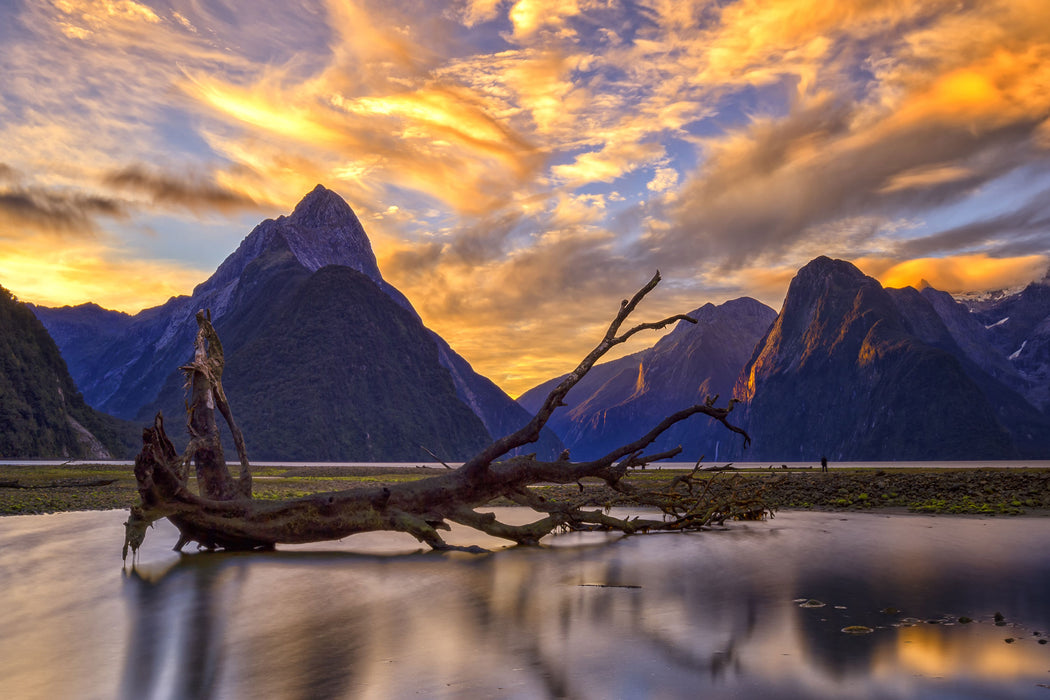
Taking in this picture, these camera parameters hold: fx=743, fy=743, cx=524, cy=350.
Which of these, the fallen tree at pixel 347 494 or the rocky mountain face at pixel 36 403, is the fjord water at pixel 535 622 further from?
the rocky mountain face at pixel 36 403

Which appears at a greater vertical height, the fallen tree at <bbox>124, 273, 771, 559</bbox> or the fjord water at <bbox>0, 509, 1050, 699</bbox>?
the fallen tree at <bbox>124, 273, 771, 559</bbox>

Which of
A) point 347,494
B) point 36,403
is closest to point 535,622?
point 347,494

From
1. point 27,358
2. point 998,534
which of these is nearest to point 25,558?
point 998,534

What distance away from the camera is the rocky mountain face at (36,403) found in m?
127

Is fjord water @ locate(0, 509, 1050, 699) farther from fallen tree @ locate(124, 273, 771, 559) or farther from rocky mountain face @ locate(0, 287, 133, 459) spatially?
rocky mountain face @ locate(0, 287, 133, 459)

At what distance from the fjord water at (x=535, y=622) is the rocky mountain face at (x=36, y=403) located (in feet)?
423

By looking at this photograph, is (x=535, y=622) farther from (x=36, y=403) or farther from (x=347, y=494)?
(x=36, y=403)

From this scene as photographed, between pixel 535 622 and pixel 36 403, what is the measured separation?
152 m

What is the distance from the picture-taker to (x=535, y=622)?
430 inches

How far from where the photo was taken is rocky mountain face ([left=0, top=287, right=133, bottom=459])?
126875mm

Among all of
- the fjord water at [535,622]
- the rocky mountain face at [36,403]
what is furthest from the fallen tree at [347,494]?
the rocky mountain face at [36,403]

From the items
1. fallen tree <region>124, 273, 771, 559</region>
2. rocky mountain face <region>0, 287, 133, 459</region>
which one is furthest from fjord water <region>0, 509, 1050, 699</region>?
rocky mountain face <region>0, 287, 133, 459</region>

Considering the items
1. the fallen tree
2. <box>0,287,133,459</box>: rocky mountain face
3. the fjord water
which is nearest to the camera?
the fjord water

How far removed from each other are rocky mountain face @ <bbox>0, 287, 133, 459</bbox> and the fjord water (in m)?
129
